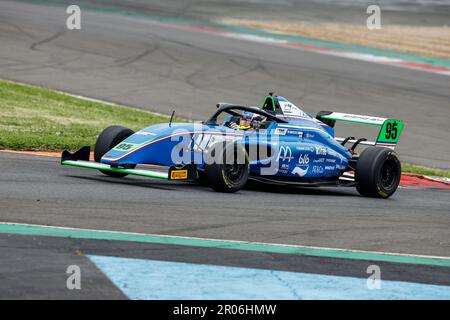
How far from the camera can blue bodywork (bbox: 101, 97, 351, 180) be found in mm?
12414

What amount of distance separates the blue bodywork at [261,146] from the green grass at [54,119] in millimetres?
3454

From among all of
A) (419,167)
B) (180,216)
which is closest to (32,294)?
(180,216)

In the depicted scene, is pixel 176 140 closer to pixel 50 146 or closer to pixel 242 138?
pixel 242 138

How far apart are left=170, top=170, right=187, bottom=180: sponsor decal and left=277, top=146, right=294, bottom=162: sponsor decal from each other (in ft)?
5.22

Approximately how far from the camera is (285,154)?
13.3 m

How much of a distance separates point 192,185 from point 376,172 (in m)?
2.52

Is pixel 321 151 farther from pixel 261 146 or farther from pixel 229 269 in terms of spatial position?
pixel 229 269

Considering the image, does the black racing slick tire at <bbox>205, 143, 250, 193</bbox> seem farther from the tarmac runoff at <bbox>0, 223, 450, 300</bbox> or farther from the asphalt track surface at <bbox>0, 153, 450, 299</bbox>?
the tarmac runoff at <bbox>0, 223, 450, 300</bbox>

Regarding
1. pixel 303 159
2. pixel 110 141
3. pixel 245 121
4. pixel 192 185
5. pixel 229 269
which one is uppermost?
pixel 245 121

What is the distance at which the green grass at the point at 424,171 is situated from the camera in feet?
56.6

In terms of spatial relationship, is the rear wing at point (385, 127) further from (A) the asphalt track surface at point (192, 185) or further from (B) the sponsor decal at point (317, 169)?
(B) the sponsor decal at point (317, 169)

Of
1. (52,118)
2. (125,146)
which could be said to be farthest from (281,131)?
(52,118)

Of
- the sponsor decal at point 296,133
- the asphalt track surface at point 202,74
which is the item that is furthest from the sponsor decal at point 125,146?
the asphalt track surface at point 202,74
